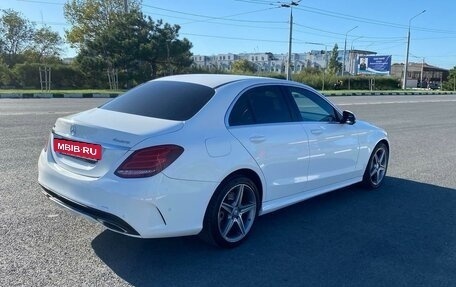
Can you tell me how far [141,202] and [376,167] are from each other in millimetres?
4064

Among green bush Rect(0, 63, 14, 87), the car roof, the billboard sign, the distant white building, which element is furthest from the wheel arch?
the distant white building

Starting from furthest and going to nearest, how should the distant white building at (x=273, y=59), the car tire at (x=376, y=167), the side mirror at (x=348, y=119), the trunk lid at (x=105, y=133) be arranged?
1. the distant white building at (x=273, y=59)
2. the car tire at (x=376, y=167)
3. the side mirror at (x=348, y=119)
4. the trunk lid at (x=105, y=133)

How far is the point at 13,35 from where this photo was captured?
50844mm

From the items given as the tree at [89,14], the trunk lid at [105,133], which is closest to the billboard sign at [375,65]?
the tree at [89,14]

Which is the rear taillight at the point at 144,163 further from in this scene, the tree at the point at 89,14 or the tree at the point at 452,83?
the tree at the point at 452,83

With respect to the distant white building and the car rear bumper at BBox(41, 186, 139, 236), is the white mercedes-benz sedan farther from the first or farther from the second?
the distant white building

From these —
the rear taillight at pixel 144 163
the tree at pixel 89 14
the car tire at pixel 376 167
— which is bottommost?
the car tire at pixel 376 167

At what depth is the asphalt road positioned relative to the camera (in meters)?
3.25

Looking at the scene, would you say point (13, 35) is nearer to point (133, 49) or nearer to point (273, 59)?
point (133, 49)

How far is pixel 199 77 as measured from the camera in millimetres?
4422

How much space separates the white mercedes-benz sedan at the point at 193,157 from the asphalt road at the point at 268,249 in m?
0.32

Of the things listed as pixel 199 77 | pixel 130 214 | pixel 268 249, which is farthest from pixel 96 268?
pixel 199 77

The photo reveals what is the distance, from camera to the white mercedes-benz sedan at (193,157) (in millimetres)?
3145

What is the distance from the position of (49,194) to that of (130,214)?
108cm
